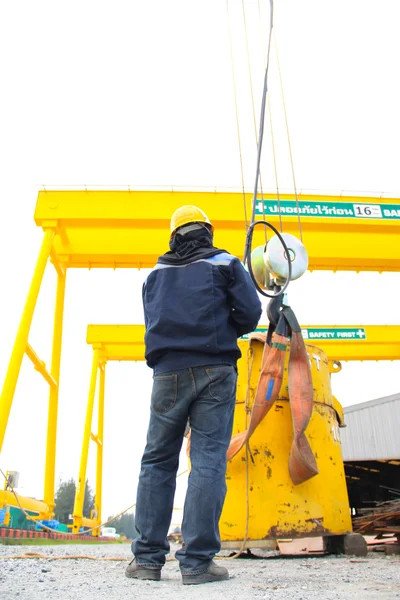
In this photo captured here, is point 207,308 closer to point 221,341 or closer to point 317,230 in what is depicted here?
point 221,341

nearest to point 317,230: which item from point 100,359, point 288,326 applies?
point 288,326

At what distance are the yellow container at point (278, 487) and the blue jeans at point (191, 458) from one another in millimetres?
1032

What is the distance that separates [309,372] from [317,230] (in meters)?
4.94

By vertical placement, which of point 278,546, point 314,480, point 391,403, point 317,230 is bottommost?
point 278,546

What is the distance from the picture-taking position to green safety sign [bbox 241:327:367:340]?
11.4 m

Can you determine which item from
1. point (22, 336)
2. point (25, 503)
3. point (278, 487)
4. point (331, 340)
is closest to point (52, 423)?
point (25, 503)

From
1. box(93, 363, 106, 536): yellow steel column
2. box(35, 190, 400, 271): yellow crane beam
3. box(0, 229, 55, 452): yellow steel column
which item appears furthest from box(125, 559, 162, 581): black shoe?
box(93, 363, 106, 536): yellow steel column

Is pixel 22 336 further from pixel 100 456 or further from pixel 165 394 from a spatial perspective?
pixel 100 456

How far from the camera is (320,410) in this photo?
11.5 ft

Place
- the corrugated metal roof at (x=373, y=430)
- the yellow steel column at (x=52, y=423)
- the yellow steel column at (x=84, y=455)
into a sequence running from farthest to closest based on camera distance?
1. the corrugated metal roof at (x=373, y=430)
2. the yellow steel column at (x=84, y=455)
3. the yellow steel column at (x=52, y=423)

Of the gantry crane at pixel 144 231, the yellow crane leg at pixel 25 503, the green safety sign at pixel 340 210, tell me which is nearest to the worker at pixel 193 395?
the yellow crane leg at pixel 25 503

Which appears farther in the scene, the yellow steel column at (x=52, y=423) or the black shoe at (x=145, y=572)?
the yellow steel column at (x=52, y=423)

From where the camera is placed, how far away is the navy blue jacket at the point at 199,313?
230cm

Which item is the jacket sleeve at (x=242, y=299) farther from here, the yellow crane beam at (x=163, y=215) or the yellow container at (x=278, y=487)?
the yellow crane beam at (x=163, y=215)
